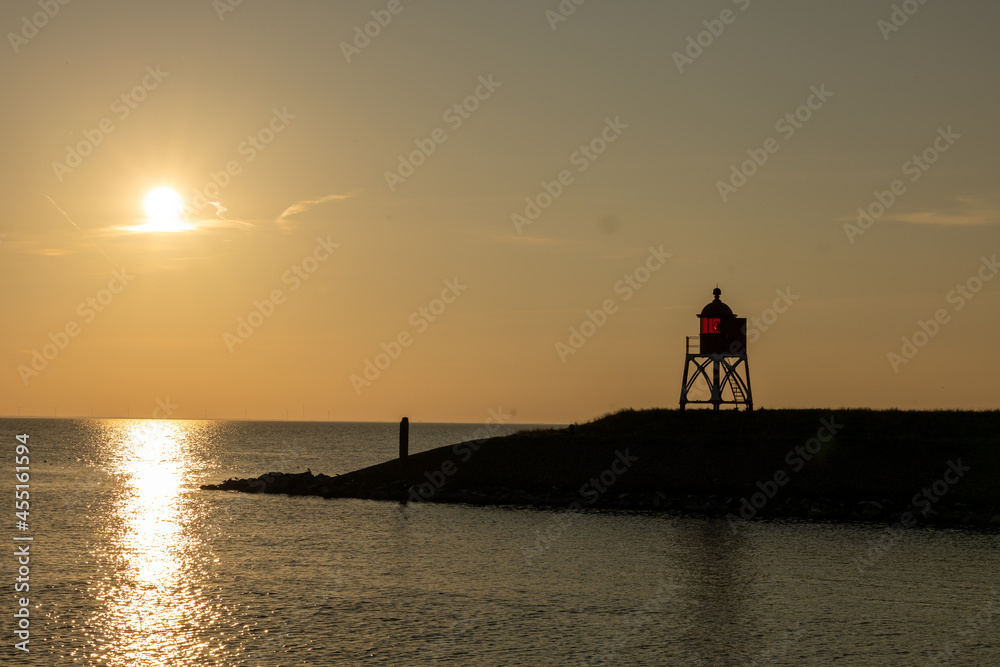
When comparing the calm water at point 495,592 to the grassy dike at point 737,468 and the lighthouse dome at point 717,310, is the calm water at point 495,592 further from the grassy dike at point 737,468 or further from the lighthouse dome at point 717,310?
the lighthouse dome at point 717,310

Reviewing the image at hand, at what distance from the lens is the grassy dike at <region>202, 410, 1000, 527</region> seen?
5403 cm

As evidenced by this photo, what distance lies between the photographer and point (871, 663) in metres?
25.5

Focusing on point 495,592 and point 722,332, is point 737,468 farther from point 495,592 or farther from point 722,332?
point 495,592

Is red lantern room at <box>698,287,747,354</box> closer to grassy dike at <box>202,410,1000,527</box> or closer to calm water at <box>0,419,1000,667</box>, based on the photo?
grassy dike at <box>202,410,1000,527</box>

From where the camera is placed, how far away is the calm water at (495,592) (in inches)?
1048

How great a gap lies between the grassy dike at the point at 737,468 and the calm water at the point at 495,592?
3.49m

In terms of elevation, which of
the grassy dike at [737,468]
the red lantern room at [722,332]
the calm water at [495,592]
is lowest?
the calm water at [495,592]

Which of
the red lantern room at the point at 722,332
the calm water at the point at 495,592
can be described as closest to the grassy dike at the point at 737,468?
the calm water at the point at 495,592

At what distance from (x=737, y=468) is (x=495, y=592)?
27.8 meters

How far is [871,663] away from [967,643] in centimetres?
383

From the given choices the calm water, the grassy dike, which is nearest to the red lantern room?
the grassy dike

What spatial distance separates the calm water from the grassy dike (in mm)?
3493

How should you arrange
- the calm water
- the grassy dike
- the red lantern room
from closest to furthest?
the calm water
the grassy dike
the red lantern room

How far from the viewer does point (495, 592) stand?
34.4m
